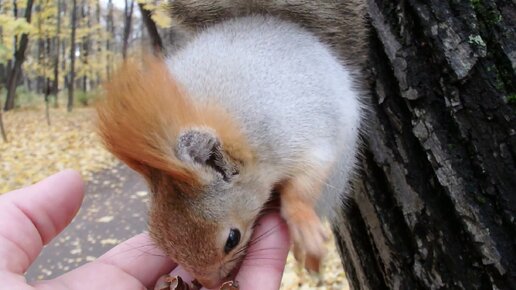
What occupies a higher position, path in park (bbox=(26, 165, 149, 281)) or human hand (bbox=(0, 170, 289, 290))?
human hand (bbox=(0, 170, 289, 290))

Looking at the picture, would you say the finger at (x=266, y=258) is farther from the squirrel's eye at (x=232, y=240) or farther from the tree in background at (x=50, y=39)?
the tree in background at (x=50, y=39)

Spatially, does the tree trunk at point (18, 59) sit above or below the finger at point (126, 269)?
below

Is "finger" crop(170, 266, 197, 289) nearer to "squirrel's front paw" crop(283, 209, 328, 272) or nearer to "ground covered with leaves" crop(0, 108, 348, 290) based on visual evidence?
"squirrel's front paw" crop(283, 209, 328, 272)

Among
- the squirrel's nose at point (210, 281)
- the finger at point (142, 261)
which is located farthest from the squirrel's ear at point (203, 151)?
the finger at point (142, 261)

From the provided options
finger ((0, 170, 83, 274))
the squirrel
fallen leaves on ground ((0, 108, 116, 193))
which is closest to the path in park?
fallen leaves on ground ((0, 108, 116, 193))

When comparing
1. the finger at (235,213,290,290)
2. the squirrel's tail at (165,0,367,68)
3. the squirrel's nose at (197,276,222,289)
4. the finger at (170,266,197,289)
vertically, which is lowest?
the finger at (170,266,197,289)

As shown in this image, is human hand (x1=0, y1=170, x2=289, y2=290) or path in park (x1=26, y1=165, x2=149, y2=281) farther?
path in park (x1=26, y1=165, x2=149, y2=281)
